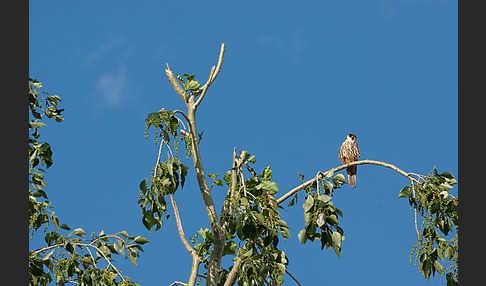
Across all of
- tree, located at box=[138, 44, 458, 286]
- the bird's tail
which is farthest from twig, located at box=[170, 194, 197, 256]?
the bird's tail

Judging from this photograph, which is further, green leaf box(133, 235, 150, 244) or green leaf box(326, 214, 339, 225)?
green leaf box(133, 235, 150, 244)

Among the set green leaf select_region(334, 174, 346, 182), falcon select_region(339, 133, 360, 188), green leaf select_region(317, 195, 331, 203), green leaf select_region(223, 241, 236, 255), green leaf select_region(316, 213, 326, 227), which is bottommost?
green leaf select_region(316, 213, 326, 227)

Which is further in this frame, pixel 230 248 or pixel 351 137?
pixel 351 137

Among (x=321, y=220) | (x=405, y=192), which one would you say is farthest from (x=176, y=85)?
(x=405, y=192)

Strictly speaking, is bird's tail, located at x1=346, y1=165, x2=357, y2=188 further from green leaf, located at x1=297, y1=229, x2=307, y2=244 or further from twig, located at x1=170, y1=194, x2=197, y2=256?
green leaf, located at x1=297, y1=229, x2=307, y2=244

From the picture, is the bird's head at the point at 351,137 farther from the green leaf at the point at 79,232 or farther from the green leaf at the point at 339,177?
the green leaf at the point at 79,232

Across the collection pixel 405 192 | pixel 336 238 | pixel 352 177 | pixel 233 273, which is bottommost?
pixel 233 273

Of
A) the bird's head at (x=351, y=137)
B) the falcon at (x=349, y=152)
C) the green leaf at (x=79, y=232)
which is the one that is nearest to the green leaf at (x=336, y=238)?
the green leaf at (x=79, y=232)

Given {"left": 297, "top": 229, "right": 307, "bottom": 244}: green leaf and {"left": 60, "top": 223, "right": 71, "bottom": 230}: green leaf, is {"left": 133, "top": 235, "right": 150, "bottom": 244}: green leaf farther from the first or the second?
{"left": 297, "top": 229, "right": 307, "bottom": 244}: green leaf

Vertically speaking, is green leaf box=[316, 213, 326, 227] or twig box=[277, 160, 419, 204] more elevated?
twig box=[277, 160, 419, 204]

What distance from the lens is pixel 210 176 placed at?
612 cm

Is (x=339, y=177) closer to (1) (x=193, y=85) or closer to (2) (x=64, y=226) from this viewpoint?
(1) (x=193, y=85)

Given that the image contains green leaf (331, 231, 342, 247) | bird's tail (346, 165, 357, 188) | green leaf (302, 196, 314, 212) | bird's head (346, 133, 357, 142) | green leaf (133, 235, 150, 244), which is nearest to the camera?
green leaf (331, 231, 342, 247)

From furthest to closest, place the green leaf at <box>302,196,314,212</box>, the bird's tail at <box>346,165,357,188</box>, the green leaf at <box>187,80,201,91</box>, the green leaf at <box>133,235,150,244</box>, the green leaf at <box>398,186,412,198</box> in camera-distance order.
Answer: the bird's tail at <box>346,165,357,188</box>, the green leaf at <box>187,80,201,91</box>, the green leaf at <box>133,235,150,244</box>, the green leaf at <box>398,186,412,198</box>, the green leaf at <box>302,196,314,212</box>
